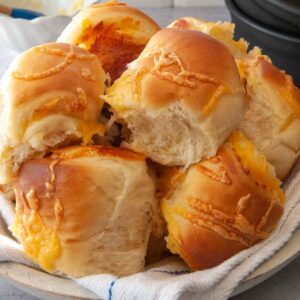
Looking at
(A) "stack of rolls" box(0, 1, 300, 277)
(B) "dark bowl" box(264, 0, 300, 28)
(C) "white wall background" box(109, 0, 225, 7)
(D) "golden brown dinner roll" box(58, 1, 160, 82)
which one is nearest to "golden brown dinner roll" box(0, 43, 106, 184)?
(A) "stack of rolls" box(0, 1, 300, 277)

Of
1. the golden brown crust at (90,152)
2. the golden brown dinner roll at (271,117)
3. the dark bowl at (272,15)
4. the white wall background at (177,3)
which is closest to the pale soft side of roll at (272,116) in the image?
the golden brown dinner roll at (271,117)

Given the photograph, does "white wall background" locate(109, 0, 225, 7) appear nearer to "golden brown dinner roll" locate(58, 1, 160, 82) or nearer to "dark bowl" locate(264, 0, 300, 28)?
"dark bowl" locate(264, 0, 300, 28)

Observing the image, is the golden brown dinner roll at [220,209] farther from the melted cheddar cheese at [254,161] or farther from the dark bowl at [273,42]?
the dark bowl at [273,42]

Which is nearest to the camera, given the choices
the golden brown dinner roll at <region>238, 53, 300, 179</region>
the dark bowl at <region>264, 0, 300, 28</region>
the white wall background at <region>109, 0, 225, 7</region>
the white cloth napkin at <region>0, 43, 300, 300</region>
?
the white cloth napkin at <region>0, 43, 300, 300</region>

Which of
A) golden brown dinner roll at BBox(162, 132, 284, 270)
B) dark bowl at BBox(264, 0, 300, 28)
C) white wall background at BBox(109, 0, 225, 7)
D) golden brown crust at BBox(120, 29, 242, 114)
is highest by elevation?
golden brown crust at BBox(120, 29, 242, 114)

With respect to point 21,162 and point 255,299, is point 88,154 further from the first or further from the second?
point 255,299

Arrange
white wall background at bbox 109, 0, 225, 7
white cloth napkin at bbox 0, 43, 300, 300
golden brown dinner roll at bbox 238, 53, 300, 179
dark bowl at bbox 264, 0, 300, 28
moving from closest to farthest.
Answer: white cloth napkin at bbox 0, 43, 300, 300 < golden brown dinner roll at bbox 238, 53, 300, 179 < dark bowl at bbox 264, 0, 300, 28 < white wall background at bbox 109, 0, 225, 7

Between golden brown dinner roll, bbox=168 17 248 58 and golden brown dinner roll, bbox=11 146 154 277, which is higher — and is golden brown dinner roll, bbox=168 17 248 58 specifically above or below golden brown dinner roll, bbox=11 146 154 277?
above

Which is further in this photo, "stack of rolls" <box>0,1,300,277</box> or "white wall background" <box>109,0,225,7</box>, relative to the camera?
"white wall background" <box>109,0,225,7</box>
